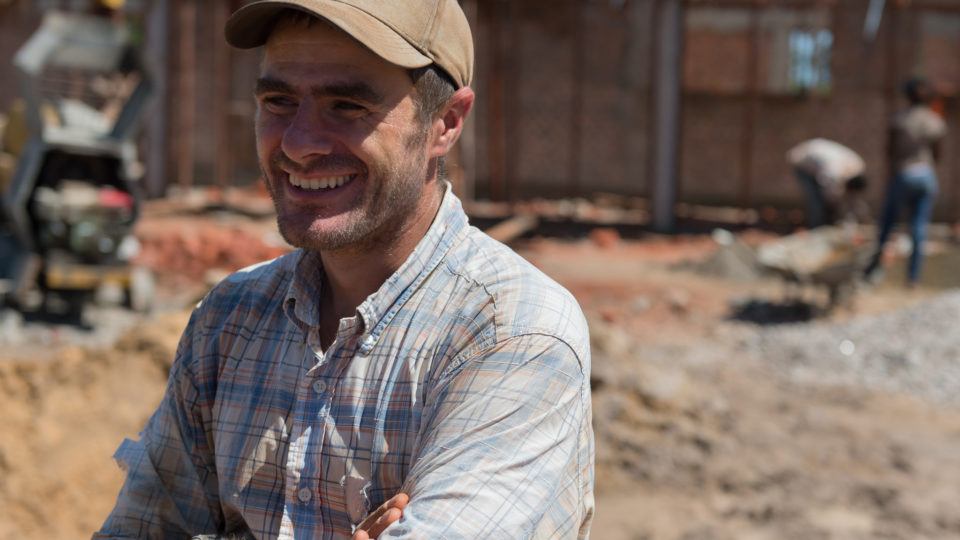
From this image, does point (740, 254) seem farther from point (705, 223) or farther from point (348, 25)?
point (348, 25)

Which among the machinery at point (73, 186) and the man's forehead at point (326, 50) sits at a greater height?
the man's forehead at point (326, 50)

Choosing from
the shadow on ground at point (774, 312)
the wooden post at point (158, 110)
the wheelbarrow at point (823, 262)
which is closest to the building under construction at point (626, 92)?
the wooden post at point (158, 110)

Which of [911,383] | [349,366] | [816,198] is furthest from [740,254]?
[349,366]

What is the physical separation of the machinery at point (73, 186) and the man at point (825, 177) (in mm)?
7244

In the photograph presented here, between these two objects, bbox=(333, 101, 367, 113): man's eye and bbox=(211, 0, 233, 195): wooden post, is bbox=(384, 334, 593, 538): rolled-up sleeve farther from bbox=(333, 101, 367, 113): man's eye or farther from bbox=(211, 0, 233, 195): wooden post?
bbox=(211, 0, 233, 195): wooden post

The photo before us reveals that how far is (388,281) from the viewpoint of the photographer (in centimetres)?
198

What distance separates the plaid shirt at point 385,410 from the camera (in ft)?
5.81

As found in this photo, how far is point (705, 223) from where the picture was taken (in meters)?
15.6

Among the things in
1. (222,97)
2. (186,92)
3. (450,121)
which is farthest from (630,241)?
(450,121)

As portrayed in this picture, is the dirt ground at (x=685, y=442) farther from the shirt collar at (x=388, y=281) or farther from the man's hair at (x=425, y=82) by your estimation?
the man's hair at (x=425, y=82)

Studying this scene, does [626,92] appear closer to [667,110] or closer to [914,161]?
[667,110]

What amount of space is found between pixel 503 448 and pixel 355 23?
675mm

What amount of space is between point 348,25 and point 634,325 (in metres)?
8.24

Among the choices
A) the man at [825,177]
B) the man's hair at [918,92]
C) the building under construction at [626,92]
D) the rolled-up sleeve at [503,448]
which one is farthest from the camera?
the building under construction at [626,92]
